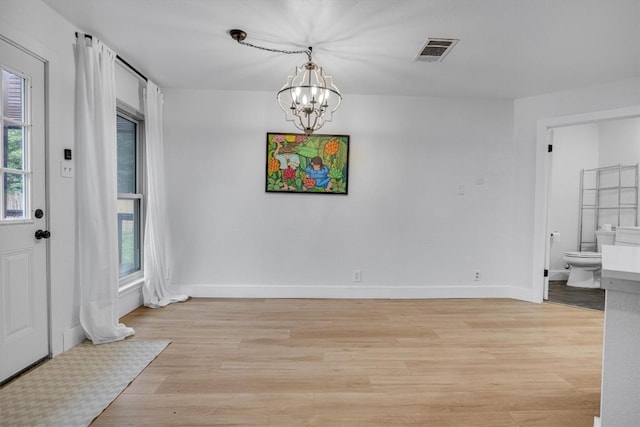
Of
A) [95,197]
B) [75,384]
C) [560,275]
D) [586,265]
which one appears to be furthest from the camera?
[560,275]

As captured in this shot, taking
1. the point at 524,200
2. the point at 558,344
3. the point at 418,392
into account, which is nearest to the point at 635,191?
the point at 524,200

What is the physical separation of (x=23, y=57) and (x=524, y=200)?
480 centimetres

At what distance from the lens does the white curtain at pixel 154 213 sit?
3.25 m

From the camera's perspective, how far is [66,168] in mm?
2285

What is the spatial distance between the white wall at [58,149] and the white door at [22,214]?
0.05 metres

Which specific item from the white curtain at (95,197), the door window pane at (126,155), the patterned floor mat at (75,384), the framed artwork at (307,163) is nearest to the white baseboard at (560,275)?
the framed artwork at (307,163)

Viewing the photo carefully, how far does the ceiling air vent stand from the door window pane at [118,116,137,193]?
300cm

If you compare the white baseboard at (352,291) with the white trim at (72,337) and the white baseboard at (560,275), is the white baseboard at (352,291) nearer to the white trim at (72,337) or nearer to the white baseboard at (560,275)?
the white trim at (72,337)

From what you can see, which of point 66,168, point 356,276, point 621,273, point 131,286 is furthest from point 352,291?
point 66,168

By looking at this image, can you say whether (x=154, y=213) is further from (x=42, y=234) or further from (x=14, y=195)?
(x=14, y=195)

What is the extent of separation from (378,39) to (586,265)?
4333 millimetres

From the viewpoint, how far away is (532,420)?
164cm

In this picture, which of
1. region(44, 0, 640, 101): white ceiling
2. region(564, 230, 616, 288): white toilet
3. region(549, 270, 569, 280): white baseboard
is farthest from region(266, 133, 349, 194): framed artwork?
region(549, 270, 569, 280): white baseboard

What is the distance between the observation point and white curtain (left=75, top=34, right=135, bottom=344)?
2.36 meters
